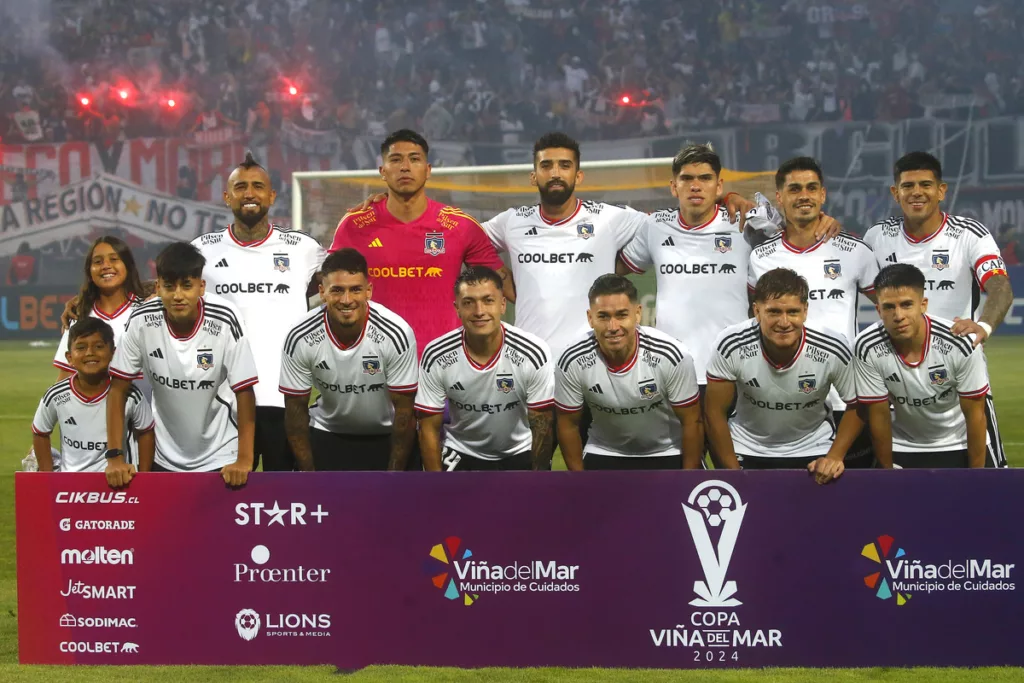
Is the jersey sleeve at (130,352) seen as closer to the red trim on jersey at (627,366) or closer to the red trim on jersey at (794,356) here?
the red trim on jersey at (627,366)

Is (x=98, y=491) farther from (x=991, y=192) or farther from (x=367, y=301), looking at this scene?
(x=991, y=192)

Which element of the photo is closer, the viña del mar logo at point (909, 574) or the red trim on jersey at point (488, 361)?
the viña del mar logo at point (909, 574)

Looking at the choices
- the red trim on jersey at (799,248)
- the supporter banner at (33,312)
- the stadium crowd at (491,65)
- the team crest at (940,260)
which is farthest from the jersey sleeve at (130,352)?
the stadium crowd at (491,65)

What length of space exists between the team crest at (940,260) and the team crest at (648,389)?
1.65m

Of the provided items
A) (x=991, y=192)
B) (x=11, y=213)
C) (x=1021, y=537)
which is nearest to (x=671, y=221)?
(x=1021, y=537)

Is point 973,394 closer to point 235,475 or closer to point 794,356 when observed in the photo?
point 794,356

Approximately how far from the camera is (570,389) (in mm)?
4684

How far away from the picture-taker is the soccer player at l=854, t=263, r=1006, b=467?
14.9 feet

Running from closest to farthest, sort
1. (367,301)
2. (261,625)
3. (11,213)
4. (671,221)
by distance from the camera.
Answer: (261,625) < (367,301) < (671,221) < (11,213)

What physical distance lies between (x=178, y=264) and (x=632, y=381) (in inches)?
77.2

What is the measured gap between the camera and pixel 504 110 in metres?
26.2

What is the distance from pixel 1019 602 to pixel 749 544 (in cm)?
98

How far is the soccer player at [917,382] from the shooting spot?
4.54 m

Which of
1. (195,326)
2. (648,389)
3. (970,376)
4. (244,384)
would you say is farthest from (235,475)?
(970,376)
